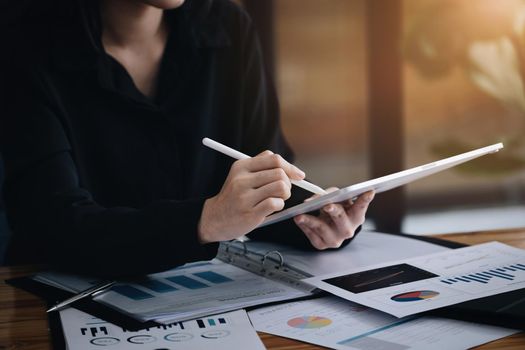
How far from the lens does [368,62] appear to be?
325 cm

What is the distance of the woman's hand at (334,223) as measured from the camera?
1102 mm

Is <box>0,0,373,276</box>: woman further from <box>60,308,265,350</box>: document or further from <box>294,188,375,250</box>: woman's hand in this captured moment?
<box>60,308,265,350</box>: document

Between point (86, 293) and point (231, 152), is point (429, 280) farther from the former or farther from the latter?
point (86, 293)

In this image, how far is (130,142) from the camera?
1370 mm

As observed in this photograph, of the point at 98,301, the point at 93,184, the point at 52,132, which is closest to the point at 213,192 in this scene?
the point at 93,184

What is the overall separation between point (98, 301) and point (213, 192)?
628mm

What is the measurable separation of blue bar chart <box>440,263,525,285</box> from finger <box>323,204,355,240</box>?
0.70 feet

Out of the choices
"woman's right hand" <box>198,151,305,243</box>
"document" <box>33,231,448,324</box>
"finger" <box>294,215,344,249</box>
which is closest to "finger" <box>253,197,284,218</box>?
"woman's right hand" <box>198,151,305,243</box>

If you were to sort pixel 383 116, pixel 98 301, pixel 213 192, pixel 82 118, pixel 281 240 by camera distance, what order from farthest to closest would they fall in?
pixel 383 116
pixel 213 192
pixel 82 118
pixel 281 240
pixel 98 301

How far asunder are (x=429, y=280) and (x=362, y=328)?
16cm

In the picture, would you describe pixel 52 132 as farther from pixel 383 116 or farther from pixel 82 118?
pixel 383 116

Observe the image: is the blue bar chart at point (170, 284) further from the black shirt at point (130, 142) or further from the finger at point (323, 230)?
the finger at point (323, 230)

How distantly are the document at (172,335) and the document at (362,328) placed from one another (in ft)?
0.10

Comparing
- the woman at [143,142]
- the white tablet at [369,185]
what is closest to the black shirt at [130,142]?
the woman at [143,142]
